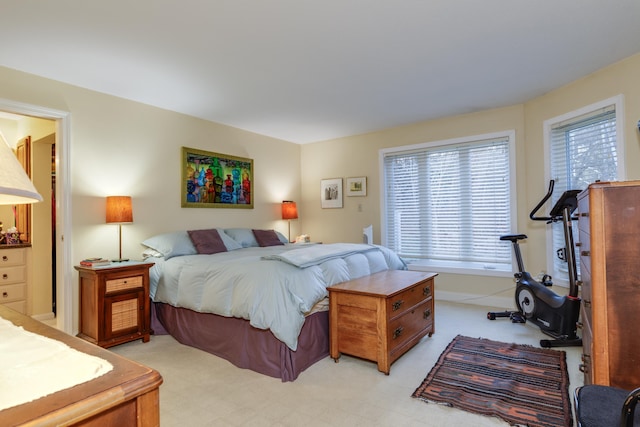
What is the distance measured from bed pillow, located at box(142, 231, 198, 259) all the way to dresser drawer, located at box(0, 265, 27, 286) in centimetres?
151

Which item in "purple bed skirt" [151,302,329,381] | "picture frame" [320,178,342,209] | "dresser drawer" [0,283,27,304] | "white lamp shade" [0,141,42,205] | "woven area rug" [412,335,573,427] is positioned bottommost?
"woven area rug" [412,335,573,427]

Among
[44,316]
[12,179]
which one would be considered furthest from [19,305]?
[12,179]

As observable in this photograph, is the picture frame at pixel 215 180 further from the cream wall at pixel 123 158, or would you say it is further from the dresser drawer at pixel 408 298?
the dresser drawer at pixel 408 298

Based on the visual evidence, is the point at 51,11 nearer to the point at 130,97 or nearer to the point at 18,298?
the point at 130,97

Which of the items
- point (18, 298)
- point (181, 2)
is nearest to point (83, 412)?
point (181, 2)

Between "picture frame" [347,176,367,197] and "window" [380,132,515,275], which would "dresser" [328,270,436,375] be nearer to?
"window" [380,132,515,275]

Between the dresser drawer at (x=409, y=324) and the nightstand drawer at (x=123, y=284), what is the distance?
7.73 ft

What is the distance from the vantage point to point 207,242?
395 cm

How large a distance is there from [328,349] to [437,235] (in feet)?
8.69

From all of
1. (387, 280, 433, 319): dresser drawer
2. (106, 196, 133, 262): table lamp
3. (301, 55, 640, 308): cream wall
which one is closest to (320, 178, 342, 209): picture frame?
(301, 55, 640, 308): cream wall

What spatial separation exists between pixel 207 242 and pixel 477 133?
11.8 feet

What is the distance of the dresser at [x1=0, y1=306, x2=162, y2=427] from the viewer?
1.83ft

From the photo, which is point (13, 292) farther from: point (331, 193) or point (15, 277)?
point (331, 193)

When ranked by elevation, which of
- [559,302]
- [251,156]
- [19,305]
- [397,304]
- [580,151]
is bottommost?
[19,305]
